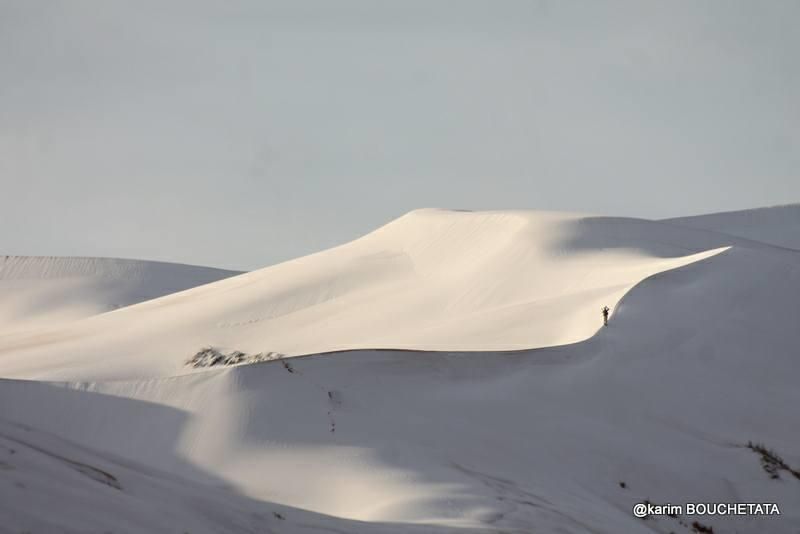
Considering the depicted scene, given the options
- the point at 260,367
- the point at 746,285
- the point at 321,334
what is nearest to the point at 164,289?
the point at 321,334

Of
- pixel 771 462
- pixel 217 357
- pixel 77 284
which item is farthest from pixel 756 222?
pixel 771 462

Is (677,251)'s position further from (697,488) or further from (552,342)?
(697,488)

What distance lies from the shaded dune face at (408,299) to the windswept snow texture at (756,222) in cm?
1006

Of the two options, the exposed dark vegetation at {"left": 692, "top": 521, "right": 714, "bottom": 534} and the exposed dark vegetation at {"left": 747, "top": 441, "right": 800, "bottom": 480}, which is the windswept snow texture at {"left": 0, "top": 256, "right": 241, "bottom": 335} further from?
the exposed dark vegetation at {"left": 692, "top": 521, "right": 714, "bottom": 534}

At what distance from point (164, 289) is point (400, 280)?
79.1 ft

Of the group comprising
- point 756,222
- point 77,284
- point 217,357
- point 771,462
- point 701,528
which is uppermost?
point 756,222

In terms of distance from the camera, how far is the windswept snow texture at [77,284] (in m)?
45.9

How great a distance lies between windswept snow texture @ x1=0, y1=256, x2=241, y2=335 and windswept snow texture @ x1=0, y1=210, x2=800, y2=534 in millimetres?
21577

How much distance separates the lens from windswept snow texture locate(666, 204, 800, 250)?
127 ft

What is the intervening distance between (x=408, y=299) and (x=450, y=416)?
11118 mm

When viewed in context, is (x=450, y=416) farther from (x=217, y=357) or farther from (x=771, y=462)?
(x=217, y=357)

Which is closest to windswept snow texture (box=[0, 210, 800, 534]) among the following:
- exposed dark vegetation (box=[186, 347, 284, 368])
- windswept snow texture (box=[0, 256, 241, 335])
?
exposed dark vegetation (box=[186, 347, 284, 368])

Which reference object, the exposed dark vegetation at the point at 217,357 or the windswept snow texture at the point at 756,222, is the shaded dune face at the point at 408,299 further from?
the windswept snow texture at the point at 756,222

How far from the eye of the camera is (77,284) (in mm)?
50188
